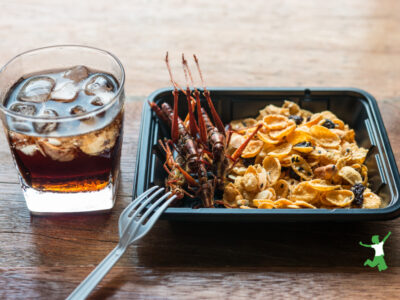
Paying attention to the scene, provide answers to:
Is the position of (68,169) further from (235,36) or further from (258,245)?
(235,36)

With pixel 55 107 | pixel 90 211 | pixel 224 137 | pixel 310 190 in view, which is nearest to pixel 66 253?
pixel 90 211

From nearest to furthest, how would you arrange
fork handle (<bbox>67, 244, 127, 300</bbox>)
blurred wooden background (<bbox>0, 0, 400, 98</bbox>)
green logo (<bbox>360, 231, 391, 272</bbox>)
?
1. fork handle (<bbox>67, 244, 127, 300</bbox>)
2. green logo (<bbox>360, 231, 391, 272</bbox>)
3. blurred wooden background (<bbox>0, 0, 400, 98</bbox>)

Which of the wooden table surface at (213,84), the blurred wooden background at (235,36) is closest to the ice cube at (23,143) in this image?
the wooden table surface at (213,84)

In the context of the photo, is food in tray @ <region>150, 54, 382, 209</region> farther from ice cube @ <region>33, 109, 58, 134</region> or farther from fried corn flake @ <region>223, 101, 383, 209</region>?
ice cube @ <region>33, 109, 58, 134</region>

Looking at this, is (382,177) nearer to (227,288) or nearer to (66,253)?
(227,288)

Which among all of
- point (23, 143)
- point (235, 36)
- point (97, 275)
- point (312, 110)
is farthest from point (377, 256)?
point (235, 36)

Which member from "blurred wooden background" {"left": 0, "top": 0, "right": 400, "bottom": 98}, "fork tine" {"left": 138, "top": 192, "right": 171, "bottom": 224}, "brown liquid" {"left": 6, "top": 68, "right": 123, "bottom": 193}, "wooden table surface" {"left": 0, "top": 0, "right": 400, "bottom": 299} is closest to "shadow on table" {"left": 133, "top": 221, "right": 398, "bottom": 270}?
"wooden table surface" {"left": 0, "top": 0, "right": 400, "bottom": 299}
